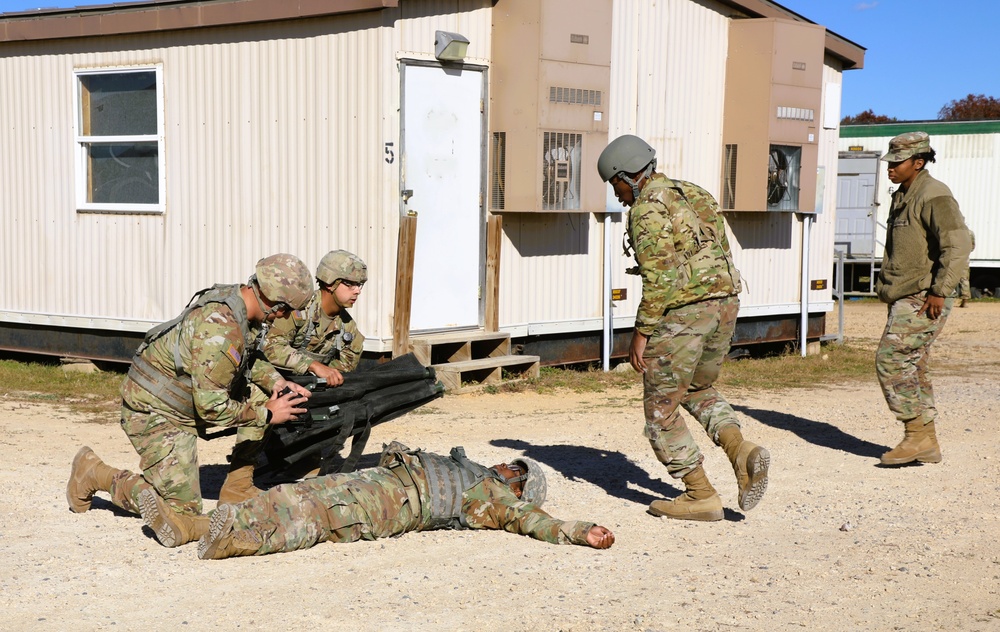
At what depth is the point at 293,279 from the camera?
530 centimetres

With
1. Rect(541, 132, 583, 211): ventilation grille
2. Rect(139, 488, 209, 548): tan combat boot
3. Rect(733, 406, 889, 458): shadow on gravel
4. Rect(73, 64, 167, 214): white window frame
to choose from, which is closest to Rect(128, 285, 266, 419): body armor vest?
Rect(139, 488, 209, 548): tan combat boot

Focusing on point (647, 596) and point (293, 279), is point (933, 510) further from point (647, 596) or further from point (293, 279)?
point (293, 279)

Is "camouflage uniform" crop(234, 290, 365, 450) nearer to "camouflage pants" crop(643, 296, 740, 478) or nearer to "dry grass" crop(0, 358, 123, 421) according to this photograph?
"camouflage pants" crop(643, 296, 740, 478)

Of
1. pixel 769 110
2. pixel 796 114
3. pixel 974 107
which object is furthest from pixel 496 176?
pixel 974 107

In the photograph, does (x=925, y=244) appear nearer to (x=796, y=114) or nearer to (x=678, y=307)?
(x=678, y=307)

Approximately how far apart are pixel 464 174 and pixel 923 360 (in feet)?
14.4

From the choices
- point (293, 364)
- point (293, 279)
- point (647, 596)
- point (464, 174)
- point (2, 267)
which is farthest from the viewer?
point (2, 267)

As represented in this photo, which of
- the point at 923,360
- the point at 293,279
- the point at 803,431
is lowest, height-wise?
the point at 803,431

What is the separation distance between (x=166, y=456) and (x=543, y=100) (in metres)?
5.69

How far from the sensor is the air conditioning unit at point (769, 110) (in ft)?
39.9

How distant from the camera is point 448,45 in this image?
973cm

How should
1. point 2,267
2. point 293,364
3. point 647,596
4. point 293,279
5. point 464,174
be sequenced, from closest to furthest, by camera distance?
point 647,596, point 293,279, point 293,364, point 464,174, point 2,267

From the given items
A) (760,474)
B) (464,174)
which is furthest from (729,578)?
(464,174)

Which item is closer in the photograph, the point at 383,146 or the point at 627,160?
the point at 627,160
